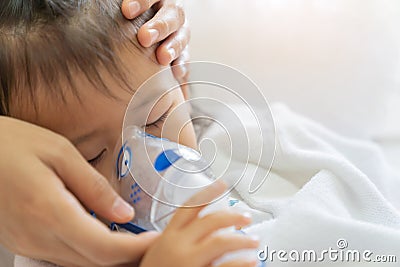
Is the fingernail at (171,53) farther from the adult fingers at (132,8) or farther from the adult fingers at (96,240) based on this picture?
the adult fingers at (96,240)

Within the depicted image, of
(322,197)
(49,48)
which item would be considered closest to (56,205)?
(49,48)

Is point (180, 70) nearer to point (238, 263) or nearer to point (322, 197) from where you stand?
point (322, 197)

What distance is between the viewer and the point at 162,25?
0.97 m

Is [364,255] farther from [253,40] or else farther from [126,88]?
[253,40]

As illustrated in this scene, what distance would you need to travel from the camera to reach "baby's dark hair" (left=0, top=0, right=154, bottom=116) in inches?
33.8

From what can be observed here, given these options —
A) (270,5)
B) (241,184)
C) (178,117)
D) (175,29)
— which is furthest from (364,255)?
(270,5)

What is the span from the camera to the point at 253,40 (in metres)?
1.56

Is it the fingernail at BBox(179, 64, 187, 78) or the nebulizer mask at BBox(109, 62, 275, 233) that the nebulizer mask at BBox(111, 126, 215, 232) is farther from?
the fingernail at BBox(179, 64, 187, 78)

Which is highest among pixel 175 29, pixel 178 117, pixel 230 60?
pixel 175 29

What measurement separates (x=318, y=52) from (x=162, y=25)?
0.67 meters

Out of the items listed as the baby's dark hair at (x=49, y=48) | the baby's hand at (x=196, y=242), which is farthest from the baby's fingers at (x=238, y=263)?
the baby's dark hair at (x=49, y=48)

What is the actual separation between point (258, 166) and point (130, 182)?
12.7 inches

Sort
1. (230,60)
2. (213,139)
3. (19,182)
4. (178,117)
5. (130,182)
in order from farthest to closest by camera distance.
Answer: (230,60)
(213,139)
(178,117)
(130,182)
(19,182)

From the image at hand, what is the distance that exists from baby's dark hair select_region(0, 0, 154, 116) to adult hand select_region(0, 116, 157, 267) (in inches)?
4.2
